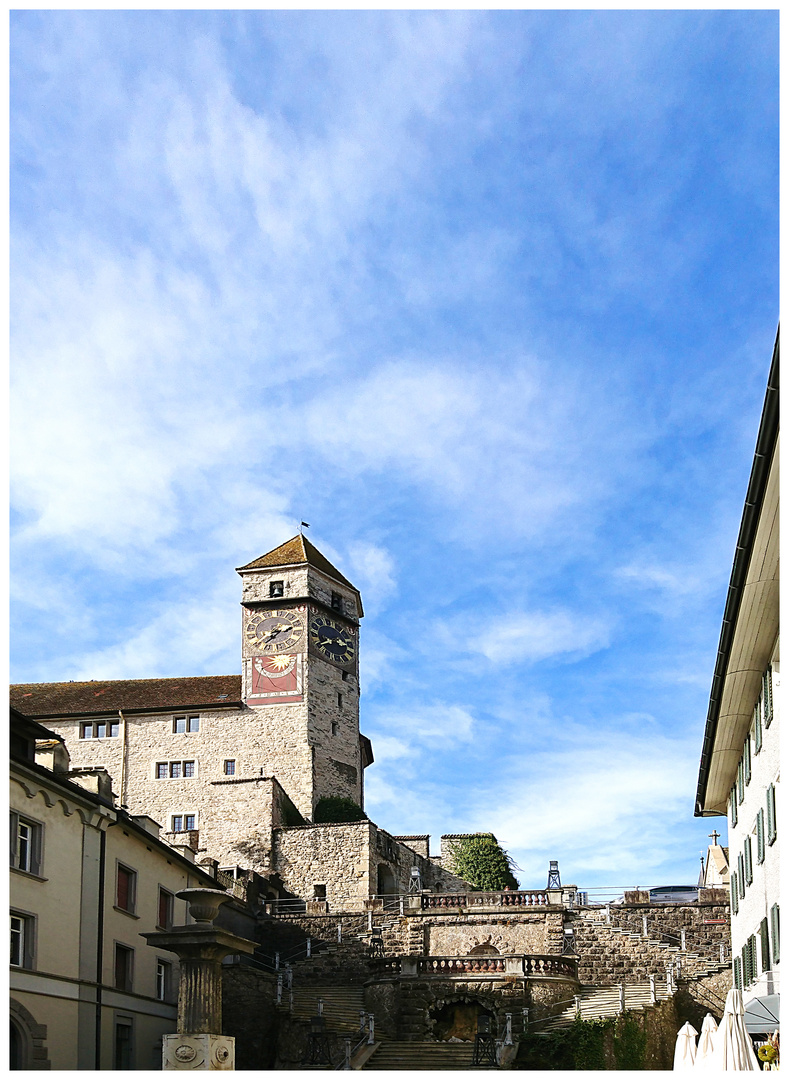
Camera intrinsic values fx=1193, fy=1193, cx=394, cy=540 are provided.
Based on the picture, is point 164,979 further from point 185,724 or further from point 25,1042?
point 185,724

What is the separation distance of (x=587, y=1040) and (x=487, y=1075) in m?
5.05

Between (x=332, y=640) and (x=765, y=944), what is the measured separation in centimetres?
3566

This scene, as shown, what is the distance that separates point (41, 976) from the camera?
22.0m

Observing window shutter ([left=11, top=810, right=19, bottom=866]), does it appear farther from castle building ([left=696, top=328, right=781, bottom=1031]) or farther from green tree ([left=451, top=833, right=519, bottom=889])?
green tree ([left=451, top=833, right=519, bottom=889])

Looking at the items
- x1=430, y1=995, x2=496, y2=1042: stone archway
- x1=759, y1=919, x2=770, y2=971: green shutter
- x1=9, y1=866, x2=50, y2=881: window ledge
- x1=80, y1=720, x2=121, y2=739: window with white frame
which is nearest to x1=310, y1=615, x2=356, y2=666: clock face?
x1=80, y1=720, x2=121, y2=739: window with white frame

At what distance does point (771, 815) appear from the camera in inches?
762

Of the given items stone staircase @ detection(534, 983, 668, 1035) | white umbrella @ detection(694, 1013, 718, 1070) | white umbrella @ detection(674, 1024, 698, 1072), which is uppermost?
white umbrella @ detection(694, 1013, 718, 1070)

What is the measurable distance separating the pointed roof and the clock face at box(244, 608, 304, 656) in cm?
240

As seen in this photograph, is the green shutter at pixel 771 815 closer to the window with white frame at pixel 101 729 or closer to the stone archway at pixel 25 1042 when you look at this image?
the stone archway at pixel 25 1042

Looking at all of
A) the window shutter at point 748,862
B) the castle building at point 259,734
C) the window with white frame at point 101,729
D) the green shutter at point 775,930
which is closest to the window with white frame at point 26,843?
the green shutter at point 775,930

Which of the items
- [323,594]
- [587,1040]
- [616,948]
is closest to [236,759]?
[323,594]

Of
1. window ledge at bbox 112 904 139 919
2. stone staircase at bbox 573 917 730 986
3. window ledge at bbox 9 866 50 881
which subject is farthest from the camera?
stone staircase at bbox 573 917 730 986

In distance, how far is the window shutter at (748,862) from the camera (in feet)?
75.7

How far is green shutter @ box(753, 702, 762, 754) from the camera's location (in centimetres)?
2095
